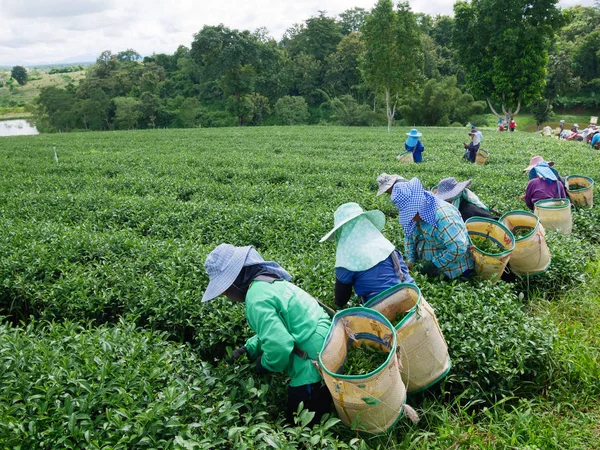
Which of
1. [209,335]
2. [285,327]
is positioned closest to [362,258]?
[285,327]

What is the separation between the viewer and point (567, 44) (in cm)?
4147

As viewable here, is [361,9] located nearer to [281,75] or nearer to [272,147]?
[281,75]

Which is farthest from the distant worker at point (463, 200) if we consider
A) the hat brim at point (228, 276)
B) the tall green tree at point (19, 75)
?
the tall green tree at point (19, 75)

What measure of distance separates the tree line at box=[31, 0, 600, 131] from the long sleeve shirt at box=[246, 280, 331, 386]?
24.8 metres

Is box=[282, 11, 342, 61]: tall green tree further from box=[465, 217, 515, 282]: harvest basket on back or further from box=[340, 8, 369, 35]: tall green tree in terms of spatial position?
box=[465, 217, 515, 282]: harvest basket on back

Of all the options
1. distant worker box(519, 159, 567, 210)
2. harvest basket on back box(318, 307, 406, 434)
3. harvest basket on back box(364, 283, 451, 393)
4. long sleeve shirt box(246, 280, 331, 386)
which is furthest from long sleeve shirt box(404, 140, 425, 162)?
long sleeve shirt box(246, 280, 331, 386)

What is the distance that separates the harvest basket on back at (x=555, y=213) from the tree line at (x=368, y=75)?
69.7 ft

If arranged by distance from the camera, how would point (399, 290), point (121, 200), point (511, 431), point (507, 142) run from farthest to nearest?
point (507, 142) → point (121, 200) → point (399, 290) → point (511, 431)

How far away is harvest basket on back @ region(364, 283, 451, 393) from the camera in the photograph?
2.99 metres

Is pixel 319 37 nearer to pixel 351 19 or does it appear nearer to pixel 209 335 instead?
pixel 351 19

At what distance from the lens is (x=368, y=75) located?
2638cm

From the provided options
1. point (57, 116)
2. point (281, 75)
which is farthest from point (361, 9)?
point (57, 116)

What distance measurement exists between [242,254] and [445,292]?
2.16 metres

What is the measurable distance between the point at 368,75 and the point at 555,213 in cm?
2259
